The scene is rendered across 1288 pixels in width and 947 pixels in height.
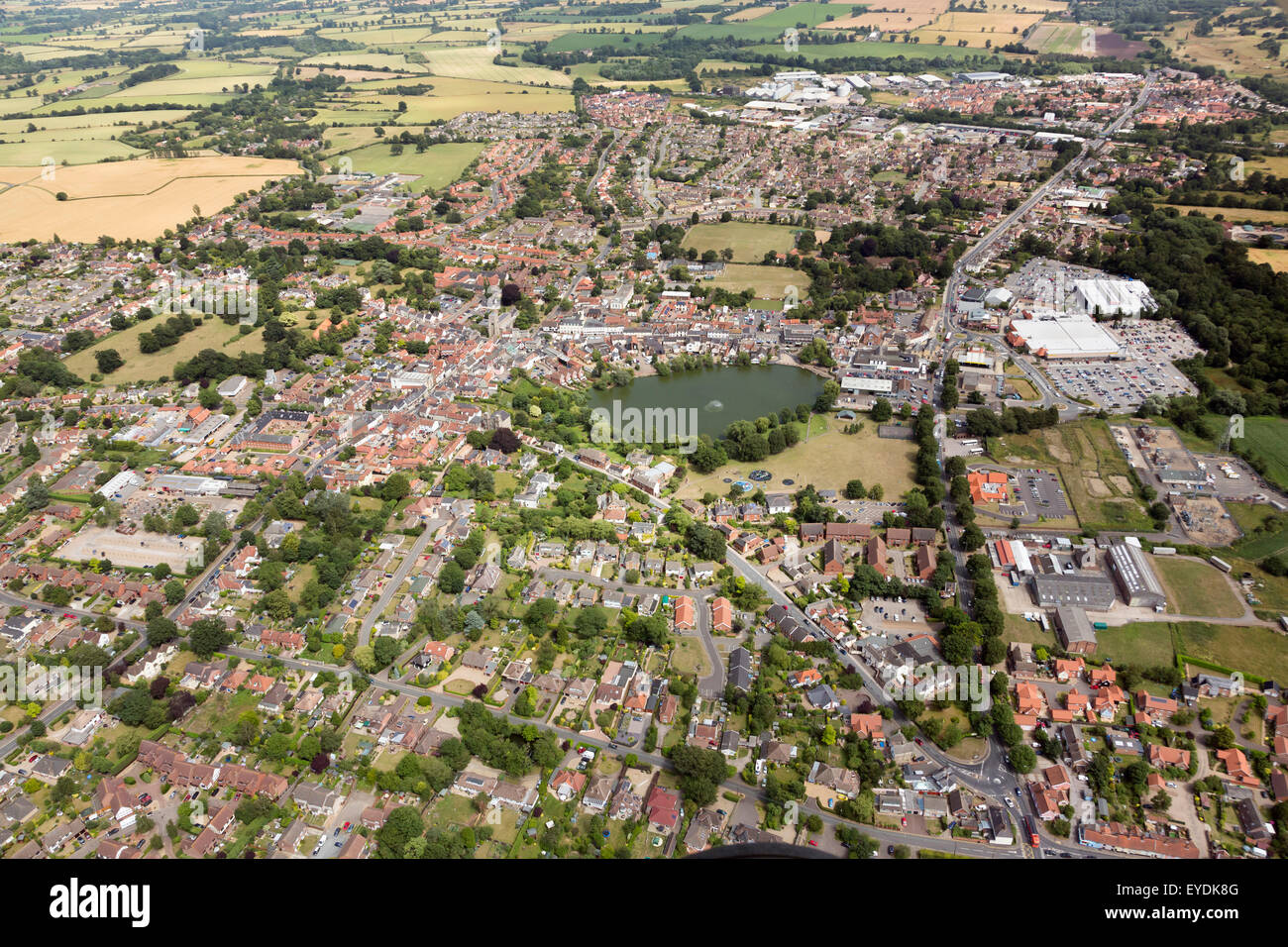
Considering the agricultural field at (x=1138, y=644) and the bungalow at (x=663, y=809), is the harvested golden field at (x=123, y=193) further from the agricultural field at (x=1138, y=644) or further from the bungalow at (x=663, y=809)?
the agricultural field at (x=1138, y=644)

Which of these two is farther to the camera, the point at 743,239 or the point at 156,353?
the point at 743,239

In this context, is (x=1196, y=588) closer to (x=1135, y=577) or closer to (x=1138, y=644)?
(x=1135, y=577)

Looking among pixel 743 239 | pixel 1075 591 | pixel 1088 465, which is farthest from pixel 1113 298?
pixel 1075 591

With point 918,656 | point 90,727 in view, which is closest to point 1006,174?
point 918,656

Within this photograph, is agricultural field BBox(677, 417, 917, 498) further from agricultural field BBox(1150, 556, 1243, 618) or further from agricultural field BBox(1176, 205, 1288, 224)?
agricultural field BBox(1176, 205, 1288, 224)

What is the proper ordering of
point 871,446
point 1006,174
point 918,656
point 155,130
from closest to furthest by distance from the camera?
point 918,656 → point 871,446 → point 1006,174 → point 155,130

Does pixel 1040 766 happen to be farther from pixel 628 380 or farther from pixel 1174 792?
pixel 628 380

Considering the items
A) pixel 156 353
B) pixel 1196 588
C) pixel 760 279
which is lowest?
pixel 1196 588
